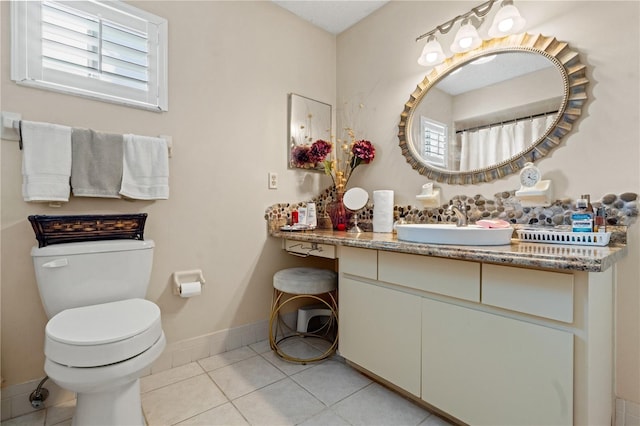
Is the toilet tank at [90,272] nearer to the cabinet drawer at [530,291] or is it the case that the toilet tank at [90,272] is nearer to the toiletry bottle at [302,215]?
the toiletry bottle at [302,215]

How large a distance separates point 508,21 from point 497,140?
1.85 ft

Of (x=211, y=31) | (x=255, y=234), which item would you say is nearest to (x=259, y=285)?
(x=255, y=234)

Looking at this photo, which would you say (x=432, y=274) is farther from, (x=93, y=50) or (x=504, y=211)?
(x=93, y=50)

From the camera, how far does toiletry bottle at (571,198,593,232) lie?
1.23 m

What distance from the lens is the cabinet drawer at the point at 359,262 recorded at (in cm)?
154

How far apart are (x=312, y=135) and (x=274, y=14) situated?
91 centimetres

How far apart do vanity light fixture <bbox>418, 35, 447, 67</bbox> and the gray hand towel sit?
1784mm

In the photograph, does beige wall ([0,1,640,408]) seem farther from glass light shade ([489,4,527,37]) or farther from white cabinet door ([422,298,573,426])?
white cabinet door ([422,298,573,426])

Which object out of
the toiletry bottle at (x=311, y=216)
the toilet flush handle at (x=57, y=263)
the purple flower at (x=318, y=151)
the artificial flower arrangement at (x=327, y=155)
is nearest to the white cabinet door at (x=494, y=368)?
the toiletry bottle at (x=311, y=216)

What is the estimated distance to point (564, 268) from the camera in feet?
2.93

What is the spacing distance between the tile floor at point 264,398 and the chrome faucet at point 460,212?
937 mm

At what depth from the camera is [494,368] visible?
1.11 metres

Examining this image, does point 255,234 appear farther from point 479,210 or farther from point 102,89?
point 479,210

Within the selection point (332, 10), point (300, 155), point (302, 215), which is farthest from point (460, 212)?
point (332, 10)
